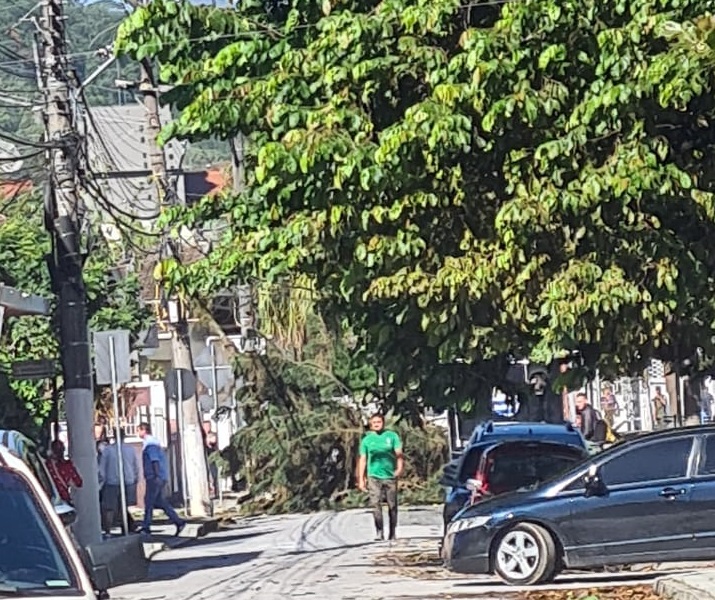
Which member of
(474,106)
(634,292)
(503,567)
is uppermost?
(474,106)

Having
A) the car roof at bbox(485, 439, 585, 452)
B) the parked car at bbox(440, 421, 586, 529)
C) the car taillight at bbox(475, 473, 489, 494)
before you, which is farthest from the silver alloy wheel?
the parked car at bbox(440, 421, 586, 529)

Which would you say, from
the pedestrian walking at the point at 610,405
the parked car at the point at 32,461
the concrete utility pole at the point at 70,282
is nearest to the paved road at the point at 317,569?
the concrete utility pole at the point at 70,282

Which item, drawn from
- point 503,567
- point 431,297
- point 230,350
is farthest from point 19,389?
point 431,297

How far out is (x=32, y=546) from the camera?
7555 millimetres

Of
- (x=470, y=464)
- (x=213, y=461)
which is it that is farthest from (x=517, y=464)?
(x=213, y=461)

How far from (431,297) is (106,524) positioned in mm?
12638

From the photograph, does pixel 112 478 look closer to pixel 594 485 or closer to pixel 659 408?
pixel 594 485

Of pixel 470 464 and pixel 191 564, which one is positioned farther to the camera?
pixel 191 564

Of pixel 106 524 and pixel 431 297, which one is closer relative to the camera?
pixel 431 297

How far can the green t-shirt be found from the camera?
76.2 ft

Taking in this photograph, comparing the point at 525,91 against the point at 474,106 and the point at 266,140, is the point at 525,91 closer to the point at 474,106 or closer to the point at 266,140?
the point at 474,106

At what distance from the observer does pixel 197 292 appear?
17.3 metres

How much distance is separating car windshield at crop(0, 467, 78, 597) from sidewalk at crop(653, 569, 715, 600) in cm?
705

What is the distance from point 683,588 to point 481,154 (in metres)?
4.04
